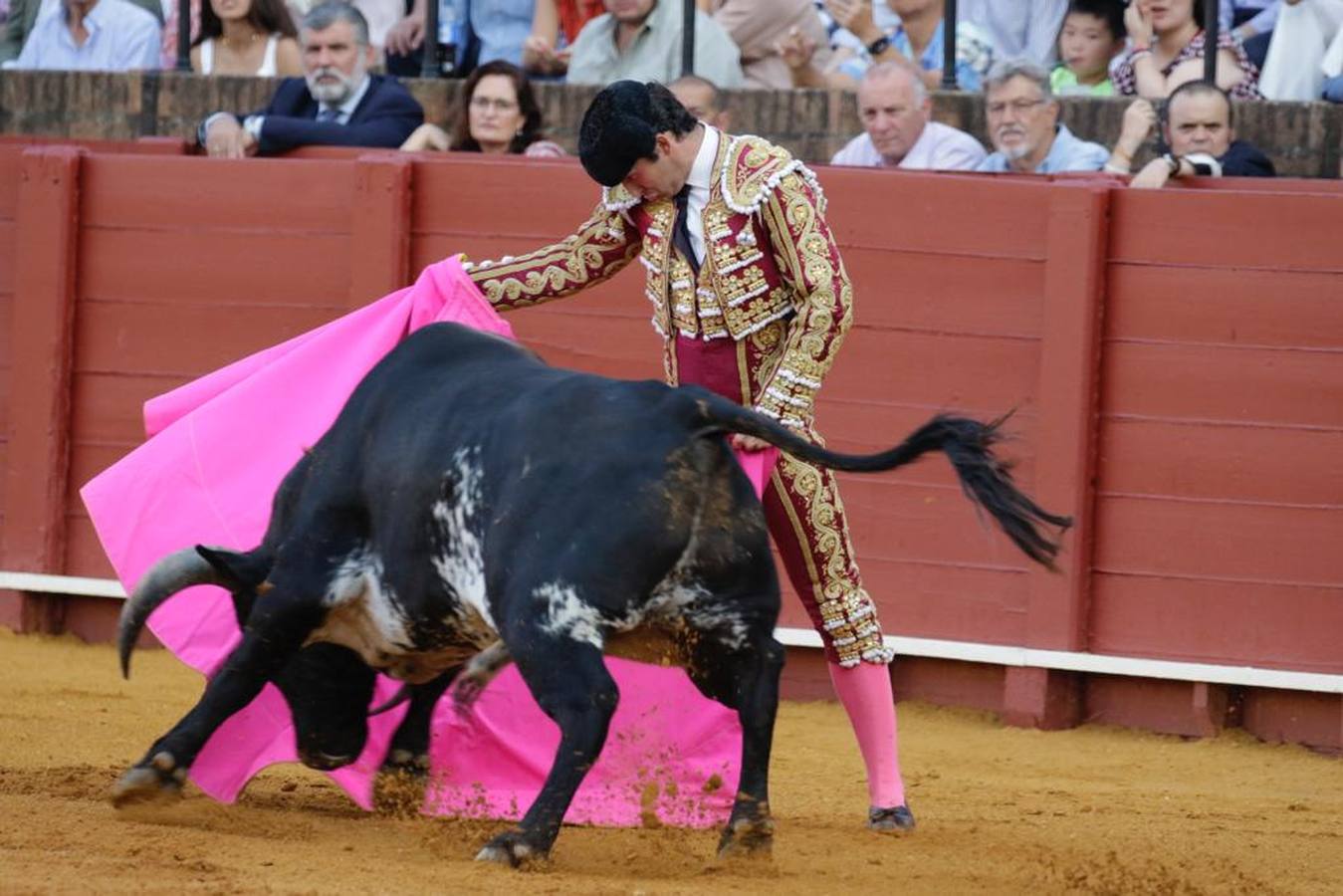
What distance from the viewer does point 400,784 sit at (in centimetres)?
447

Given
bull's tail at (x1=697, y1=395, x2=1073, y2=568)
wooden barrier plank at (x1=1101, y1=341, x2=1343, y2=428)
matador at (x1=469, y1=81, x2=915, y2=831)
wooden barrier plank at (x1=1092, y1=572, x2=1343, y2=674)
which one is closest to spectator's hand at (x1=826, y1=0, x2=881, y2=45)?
wooden barrier plank at (x1=1101, y1=341, x2=1343, y2=428)

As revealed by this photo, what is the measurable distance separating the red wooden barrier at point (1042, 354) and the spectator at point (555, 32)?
1.20 m

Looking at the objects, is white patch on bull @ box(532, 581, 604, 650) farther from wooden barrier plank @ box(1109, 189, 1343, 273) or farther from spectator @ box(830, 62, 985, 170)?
spectator @ box(830, 62, 985, 170)

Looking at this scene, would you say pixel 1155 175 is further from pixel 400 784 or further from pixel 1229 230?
pixel 400 784

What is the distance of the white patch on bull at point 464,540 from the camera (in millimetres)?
3896

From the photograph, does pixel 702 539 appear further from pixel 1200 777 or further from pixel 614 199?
pixel 1200 777

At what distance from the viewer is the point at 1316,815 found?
493 cm

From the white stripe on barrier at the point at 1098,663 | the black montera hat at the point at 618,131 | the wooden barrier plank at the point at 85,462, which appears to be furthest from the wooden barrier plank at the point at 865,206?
the black montera hat at the point at 618,131

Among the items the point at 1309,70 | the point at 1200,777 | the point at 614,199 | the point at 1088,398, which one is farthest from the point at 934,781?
the point at 1309,70

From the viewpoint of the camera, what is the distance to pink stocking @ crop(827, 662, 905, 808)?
14.6 feet

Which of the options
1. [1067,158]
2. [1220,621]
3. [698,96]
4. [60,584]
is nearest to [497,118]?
[698,96]

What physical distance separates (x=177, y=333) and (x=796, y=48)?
2.16 m

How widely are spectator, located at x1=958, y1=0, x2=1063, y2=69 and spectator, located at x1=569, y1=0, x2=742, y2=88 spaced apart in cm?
81

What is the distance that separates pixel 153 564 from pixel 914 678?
243 centimetres
